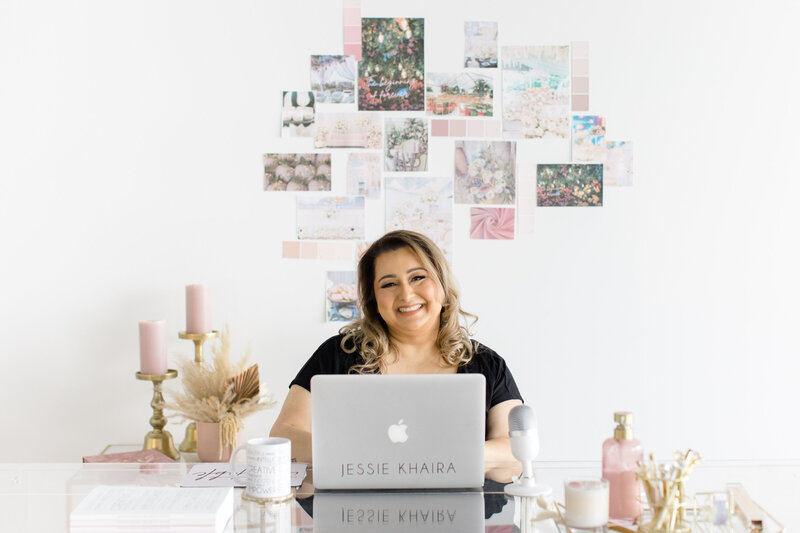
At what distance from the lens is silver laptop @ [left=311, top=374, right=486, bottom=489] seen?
5.08 feet

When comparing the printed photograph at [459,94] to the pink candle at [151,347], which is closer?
the pink candle at [151,347]

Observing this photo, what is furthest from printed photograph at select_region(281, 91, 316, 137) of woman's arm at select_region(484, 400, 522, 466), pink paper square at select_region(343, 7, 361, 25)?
woman's arm at select_region(484, 400, 522, 466)

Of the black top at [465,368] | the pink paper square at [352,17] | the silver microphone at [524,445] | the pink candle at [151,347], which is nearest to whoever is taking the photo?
the silver microphone at [524,445]

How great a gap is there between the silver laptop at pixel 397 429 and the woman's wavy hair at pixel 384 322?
781mm

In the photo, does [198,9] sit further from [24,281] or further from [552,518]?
[552,518]

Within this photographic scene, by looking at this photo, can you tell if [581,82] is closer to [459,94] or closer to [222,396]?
[459,94]

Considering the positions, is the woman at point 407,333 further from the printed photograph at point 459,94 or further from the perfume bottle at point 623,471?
the perfume bottle at point 623,471

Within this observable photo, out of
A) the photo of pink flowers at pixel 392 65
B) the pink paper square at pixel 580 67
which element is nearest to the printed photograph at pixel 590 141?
the pink paper square at pixel 580 67

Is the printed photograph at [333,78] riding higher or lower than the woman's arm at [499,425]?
higher

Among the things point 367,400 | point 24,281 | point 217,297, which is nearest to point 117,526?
point 367,400

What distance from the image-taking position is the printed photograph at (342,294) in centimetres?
285

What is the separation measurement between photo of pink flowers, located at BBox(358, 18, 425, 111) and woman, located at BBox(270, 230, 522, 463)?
62cm

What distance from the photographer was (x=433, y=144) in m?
2.84

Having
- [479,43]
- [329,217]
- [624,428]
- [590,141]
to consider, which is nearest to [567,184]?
[590,141]
